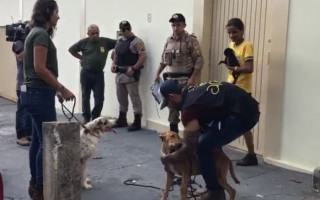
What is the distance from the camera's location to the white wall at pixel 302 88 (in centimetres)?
537

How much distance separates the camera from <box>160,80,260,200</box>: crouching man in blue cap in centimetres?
399

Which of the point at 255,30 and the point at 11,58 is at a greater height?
the point at 255,30

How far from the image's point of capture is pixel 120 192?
485 cm

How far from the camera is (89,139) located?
16.1 ft

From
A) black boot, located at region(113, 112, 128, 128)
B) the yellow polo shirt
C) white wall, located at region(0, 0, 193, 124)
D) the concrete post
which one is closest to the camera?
the concrete post

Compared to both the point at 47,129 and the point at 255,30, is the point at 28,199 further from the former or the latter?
the point at 255,30

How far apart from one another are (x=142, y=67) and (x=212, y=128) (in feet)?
13.4

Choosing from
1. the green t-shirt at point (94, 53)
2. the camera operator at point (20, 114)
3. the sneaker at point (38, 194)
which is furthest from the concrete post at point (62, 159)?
the green t-shirt at point (94, 53)

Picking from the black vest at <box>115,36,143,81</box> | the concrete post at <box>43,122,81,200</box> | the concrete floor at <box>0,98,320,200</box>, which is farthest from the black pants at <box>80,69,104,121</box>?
the concrete post at <box>43,122,81,200</box>

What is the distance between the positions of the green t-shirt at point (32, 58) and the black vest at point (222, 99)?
1.23 m

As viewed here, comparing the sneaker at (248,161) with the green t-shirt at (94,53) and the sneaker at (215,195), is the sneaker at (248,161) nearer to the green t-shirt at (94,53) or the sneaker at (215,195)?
the sneaker at (215,195)

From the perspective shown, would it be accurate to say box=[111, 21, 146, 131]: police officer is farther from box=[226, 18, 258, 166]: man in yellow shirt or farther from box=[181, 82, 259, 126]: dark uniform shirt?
box=[181, 82, 259, 126]: dark uniform shirt

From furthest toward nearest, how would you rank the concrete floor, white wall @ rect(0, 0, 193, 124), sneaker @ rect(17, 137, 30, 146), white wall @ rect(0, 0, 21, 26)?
white wall @ rect(0, 0, 21, 26)
white wall @ rect(0, 0, 193, 124)
sneaker @ rect(17, 137, 30, 146)
the concrete floor

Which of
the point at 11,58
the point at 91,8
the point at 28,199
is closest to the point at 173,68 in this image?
the point at 28,199
